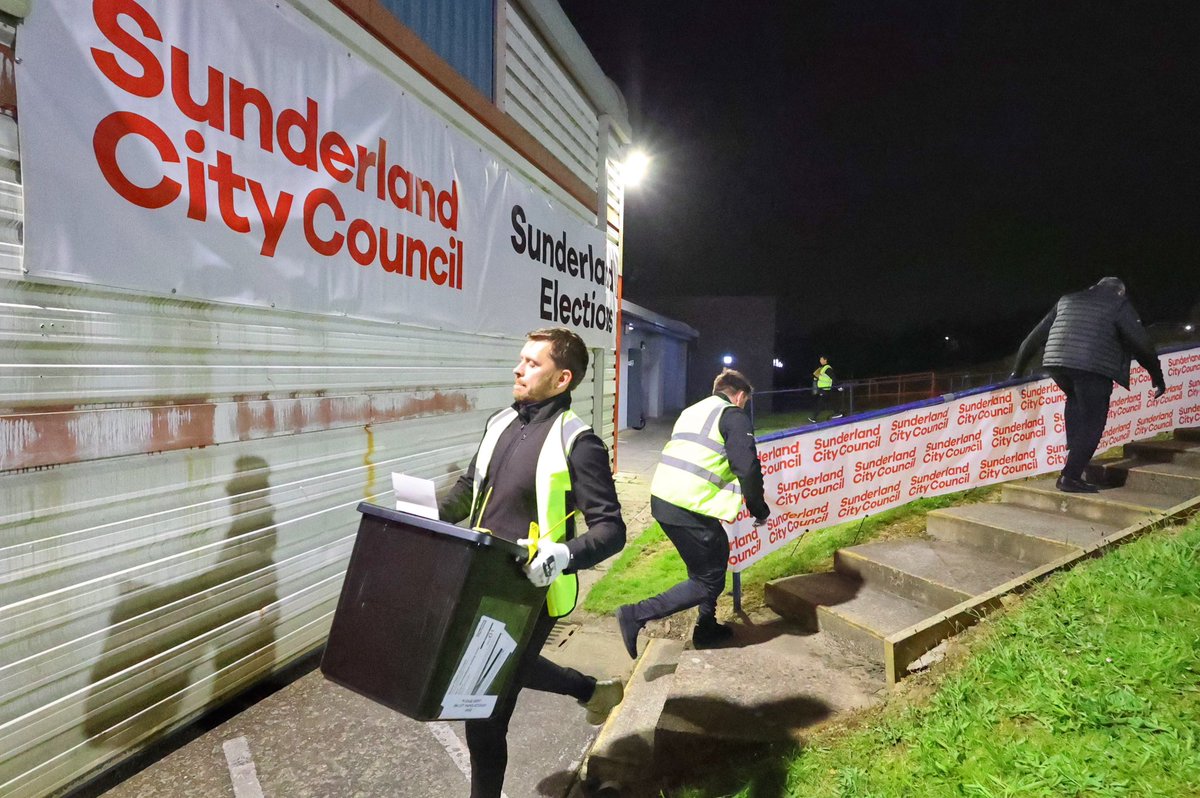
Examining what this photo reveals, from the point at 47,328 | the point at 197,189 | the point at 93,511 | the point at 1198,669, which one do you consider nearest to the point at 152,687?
the point at 93,511

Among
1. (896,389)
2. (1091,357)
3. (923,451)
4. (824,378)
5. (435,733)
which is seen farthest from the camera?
(896,389)

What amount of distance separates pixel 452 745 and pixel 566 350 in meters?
2.15

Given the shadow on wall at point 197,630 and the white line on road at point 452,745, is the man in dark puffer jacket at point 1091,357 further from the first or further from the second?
the shadow on wall at point 197,630

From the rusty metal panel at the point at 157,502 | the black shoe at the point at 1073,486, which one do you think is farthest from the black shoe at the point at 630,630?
the black shoe at the point at 1073,486

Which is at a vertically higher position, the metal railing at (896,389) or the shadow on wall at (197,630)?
the metal railing at (896,389)

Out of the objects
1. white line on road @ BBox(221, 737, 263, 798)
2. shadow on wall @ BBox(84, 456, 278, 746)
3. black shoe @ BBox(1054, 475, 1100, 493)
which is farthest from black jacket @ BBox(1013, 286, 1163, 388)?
white line on road @ BBox(221, 737, 263, 798)

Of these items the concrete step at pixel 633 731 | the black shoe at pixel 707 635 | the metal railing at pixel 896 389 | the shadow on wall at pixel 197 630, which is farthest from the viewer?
the metal railing at pixel 896 389

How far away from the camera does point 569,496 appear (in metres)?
2.27

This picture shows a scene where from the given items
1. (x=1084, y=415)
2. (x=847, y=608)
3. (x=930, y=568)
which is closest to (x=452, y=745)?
(x=847, y=608)

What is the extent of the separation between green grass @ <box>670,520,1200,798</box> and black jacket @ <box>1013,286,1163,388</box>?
7.39ft

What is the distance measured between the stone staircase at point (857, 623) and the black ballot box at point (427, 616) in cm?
138

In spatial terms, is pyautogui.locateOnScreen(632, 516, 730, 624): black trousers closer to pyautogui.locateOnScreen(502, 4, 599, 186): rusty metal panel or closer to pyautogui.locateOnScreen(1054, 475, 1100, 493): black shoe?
pyautogui.locateOnScreen(1054, 475, 1100, 493): black shoe

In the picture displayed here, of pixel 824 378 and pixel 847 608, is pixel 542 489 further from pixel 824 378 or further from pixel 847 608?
pixel 824 378

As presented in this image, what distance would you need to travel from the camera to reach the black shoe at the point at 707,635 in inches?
151
